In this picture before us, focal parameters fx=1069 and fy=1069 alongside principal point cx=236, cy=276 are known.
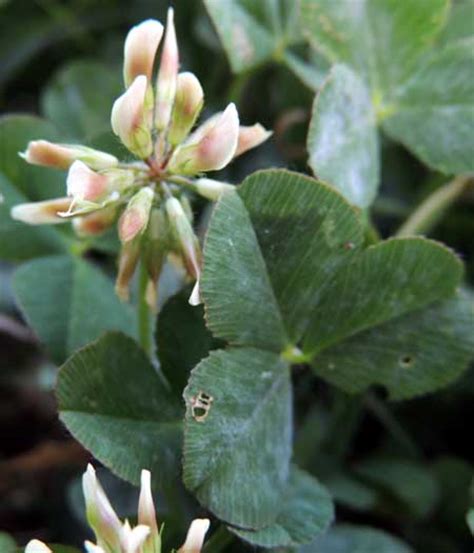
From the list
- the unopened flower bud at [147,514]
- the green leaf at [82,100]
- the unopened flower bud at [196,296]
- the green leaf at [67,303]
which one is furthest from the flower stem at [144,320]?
the green leaf at [82,100]

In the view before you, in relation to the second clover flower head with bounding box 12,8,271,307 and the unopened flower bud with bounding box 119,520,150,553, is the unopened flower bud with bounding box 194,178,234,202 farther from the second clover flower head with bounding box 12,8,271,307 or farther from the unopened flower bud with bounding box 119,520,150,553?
the unopened flower bud with bounding box 119,520,150,553

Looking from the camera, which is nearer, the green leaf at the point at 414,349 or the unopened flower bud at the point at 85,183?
the unopened flower bud at the point at 85,183

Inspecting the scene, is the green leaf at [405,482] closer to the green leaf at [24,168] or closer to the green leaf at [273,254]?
the green leaf at [273,254]

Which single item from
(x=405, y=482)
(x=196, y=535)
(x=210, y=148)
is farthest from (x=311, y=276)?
(x=405, y=482)

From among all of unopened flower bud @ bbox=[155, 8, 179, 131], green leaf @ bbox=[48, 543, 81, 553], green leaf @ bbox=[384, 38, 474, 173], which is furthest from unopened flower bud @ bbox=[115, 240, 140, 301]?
green leaf @ bbox=[384, 38, 474, 173]

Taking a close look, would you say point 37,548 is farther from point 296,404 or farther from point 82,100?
point 82,100

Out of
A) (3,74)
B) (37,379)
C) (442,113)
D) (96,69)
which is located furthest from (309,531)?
(3,74)

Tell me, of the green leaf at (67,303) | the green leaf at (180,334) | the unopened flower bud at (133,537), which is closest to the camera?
the unopened flower bud at (133,537)
